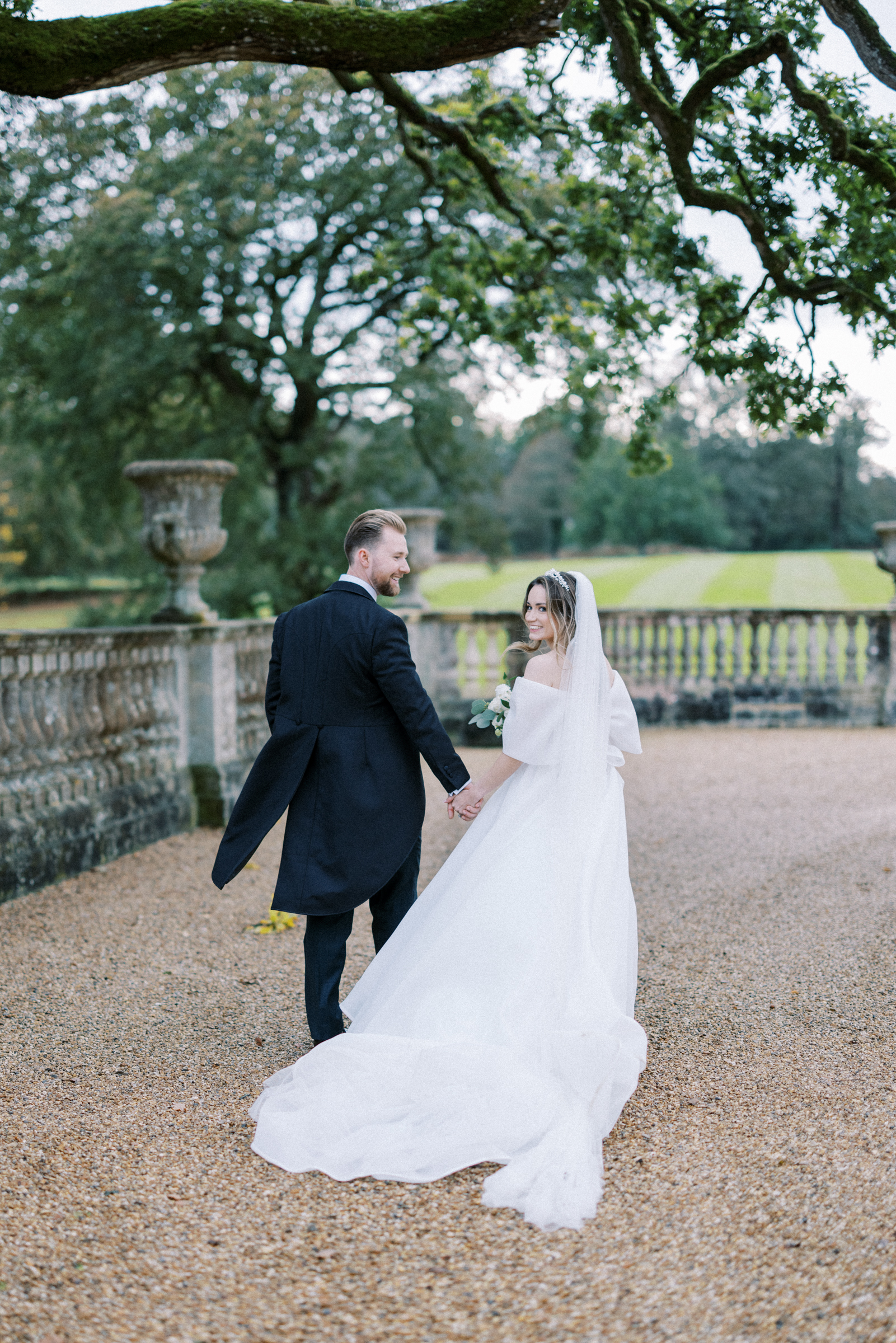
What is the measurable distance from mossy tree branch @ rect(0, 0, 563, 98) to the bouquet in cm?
301

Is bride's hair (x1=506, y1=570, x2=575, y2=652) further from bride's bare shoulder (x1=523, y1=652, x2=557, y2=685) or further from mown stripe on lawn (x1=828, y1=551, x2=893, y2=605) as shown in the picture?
mown stripe on lawn (x1=828, y1=551, x2=893, y2=605)

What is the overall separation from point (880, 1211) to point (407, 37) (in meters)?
4.78

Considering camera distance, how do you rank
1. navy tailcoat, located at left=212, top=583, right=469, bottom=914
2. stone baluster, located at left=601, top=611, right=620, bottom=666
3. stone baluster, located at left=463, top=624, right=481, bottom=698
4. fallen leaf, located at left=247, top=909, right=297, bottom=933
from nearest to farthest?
navy tailcoat, located at left=212, top=583, right=469, bottom=914 < fallen leaf, located at left=247, top=909, right=297, bottom=933 < stone baluster, located at left=463, top=624, right=481, bottom=698 < stone baluster, located at left=601, top=611, right=620, bottom=666

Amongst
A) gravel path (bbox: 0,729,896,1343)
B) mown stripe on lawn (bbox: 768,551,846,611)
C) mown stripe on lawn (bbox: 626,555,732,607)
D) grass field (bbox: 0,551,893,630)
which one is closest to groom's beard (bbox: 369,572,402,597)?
gravel path (bbox: 0,729,896,1343)

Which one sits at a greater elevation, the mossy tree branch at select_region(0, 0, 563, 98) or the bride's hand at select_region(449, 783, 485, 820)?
the mossy tree branch at select_region(0, 0, 563, 98)

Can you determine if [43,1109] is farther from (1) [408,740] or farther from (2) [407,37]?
(2) [407,37]

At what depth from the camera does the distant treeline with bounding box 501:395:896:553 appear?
155ft

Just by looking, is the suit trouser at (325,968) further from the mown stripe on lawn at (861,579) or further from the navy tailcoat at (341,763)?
the mown stripe on lawn at (861,579)

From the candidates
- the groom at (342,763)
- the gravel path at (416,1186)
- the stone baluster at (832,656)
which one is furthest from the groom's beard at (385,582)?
the stone baluster at (832,656)

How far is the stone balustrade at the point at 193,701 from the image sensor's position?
5750 millimetres

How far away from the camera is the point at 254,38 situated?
15.2 feet

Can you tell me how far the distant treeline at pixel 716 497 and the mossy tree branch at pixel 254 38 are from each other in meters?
41.4

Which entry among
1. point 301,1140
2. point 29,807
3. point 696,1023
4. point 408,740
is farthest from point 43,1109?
point 29,807

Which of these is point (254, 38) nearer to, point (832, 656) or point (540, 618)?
point (540, 618)
